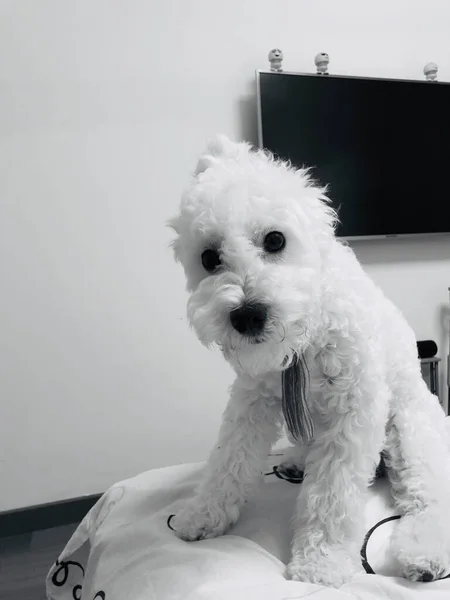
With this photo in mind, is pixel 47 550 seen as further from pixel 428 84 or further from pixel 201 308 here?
pixel 428 84

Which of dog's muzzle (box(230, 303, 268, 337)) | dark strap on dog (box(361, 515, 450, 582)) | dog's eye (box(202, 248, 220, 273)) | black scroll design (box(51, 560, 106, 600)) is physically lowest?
black scroll design (box(51, 560, 106, 600))

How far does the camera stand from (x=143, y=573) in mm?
786

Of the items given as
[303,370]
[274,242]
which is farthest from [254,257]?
[303,370]

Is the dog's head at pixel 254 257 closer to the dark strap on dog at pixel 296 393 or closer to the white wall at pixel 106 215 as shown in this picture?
the dark strap on dog at pixel 296 393

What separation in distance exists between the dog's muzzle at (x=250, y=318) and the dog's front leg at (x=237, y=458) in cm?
22

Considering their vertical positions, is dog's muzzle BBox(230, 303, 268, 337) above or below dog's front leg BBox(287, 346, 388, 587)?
above

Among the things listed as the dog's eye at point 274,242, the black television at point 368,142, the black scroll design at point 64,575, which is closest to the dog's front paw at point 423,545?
the dog's eye at point 274,242

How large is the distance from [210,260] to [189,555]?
50 cm

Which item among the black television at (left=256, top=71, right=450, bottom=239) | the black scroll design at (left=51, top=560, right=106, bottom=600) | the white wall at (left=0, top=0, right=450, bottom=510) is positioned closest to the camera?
the black scroll design at (left=51, top=560, right=106, bottom=600)

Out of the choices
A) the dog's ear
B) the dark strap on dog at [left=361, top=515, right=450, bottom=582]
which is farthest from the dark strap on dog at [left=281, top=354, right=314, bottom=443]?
the dog's ear

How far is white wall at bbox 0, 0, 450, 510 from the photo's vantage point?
1.75 meters

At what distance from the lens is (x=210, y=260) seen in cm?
83

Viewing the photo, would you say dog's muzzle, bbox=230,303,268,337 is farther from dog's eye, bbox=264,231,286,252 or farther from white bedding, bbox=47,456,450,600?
white bedding, bbox=47,456,450,600

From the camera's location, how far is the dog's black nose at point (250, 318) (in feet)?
2.36
